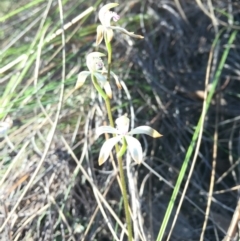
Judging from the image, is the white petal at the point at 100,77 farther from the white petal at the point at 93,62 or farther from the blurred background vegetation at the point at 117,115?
the blurred background vegetation at the point at 117,115

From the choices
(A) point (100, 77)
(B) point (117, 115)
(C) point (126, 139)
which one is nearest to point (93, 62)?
(A) point (100, 77)

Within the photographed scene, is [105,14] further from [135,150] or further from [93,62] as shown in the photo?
[135,150]

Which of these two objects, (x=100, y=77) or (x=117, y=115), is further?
(x=117, y=115)

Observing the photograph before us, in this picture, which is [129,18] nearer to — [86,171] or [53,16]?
Answer: [53,16]

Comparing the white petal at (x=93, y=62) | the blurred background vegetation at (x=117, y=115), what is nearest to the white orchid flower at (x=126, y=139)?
the white petal at (x=93, y=62)

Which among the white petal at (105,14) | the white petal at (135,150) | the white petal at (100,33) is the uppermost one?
the white petal at (105,14)

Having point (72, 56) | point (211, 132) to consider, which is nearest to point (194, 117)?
point (211, 132)

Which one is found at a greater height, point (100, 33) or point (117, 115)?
point (100, 33)

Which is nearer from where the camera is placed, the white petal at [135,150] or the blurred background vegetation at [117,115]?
the white petal at [135,150]

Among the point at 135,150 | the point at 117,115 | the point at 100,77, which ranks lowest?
the point at 117,115
